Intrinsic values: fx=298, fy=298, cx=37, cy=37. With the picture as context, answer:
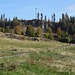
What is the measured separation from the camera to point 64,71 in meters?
25.8

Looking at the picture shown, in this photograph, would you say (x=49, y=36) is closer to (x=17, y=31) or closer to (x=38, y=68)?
(x=17, y=31)

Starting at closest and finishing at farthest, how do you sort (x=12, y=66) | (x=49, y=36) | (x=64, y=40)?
(x=12, y=66) → (x=64, y=40) → (x=49, y=36)

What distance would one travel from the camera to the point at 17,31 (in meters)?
170

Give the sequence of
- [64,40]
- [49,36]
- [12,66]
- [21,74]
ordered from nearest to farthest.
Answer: [21,74] < [12,66] < [64,40] < [49,36]

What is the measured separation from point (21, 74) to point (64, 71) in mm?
5837

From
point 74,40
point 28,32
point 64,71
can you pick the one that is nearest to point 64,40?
point 74,40

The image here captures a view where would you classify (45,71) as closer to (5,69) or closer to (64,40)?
(5,69)

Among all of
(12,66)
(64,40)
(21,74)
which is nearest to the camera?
(21,74)

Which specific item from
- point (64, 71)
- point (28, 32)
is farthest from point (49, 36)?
point (64, 71)

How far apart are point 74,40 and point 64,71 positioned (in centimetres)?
13461

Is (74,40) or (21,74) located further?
(74,40)

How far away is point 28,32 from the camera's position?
168 metres

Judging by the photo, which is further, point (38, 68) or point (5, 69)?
point (38, 68)

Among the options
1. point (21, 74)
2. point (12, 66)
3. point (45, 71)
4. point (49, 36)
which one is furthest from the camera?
point (49, 36)
